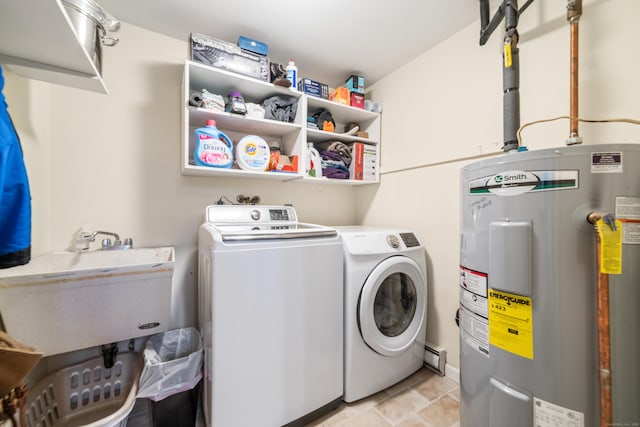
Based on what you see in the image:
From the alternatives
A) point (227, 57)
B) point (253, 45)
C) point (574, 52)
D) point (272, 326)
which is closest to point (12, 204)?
point (272, 326)

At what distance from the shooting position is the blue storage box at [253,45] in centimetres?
160

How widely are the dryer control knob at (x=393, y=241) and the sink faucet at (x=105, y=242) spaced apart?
168 cm

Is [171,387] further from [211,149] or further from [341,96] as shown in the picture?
[341,96]

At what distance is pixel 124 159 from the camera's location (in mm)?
1562

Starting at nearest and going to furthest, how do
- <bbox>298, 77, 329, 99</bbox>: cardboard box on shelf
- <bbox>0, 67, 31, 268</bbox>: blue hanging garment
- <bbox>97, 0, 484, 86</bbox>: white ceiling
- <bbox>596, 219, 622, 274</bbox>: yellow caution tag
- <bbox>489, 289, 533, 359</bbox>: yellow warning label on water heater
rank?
<bbox>596, 219, 622, 274</bbox>: yellow caution tag, <bbox>489, 289, 533, 359</bbox>: yellow warning label on water heater, <bbox>0, 67, 31, 268</bbox>: blue hanging garment, <bbox>97, 0, 484, 86</bbox>: white ceiling, <bbox>298, 77, 329, 99</bbox>: cardboard box on shelf

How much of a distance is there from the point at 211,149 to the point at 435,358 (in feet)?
6.98

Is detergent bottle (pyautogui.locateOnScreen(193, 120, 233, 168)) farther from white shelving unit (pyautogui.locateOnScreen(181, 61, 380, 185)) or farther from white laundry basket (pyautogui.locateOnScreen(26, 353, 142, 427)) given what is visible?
white laundry basket (pyautogui.locateOnScreen(26, 353, 142, 427))

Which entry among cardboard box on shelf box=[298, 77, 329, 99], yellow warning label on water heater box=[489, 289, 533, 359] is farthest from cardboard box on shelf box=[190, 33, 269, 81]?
yellow warning label on water heater box=[489, 289, 533, 359]

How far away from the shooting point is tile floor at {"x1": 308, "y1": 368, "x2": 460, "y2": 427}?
4.24 feet

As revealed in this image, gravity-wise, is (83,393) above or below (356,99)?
below

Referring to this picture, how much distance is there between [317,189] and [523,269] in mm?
1747

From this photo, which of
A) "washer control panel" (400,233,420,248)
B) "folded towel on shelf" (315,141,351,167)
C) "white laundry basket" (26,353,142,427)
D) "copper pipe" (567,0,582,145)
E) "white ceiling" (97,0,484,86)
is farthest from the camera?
"folded towel on shelf" (315,141,351,167)

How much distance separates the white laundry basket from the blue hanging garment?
753 millimetres

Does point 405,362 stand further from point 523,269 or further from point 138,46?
point 138,46
